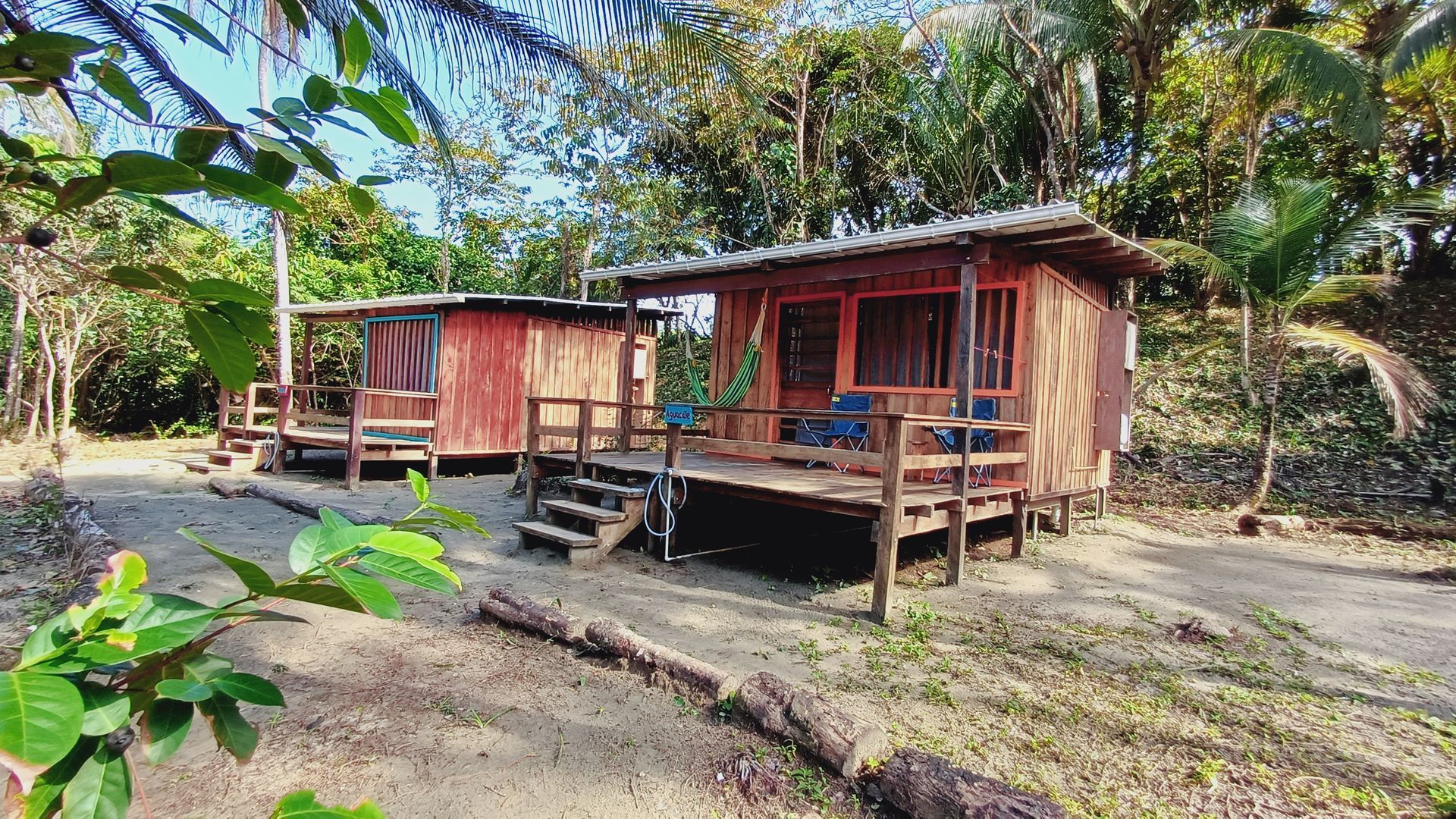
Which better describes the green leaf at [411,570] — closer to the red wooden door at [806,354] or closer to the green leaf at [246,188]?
the green leaf at [246,188]

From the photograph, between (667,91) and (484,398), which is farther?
(484,398)

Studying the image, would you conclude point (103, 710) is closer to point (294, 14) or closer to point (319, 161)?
point (319, 161)

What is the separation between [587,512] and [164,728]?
521cm

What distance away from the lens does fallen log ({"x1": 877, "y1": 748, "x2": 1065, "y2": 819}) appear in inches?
83.0

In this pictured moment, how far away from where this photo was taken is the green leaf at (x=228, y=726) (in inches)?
25.9

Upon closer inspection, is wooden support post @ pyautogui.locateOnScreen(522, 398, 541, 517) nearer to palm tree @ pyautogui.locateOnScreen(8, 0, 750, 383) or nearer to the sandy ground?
the sandy ground

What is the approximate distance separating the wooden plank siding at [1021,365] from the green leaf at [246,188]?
5726 mm

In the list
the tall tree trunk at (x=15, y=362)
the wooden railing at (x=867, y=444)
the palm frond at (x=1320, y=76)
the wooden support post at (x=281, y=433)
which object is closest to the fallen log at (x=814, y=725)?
the wooden railing at (x=867, y=444)

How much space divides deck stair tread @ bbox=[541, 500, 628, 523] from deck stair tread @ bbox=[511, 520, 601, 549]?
0.47 ft

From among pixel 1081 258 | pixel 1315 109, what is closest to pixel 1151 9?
pixel 1315 109

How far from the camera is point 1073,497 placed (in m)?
7.20

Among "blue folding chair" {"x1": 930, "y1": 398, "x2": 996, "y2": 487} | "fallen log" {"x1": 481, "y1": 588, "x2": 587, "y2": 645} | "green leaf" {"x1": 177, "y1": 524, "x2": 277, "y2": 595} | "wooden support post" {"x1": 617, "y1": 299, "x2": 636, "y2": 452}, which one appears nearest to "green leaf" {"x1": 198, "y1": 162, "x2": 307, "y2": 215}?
"green leaf" {"x1": 177, "y1": 524, "x2": 277, "y2": 595}

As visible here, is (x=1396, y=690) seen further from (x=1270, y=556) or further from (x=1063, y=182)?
(x=1063, y=182)

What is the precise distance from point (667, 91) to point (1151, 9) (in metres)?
11.4
